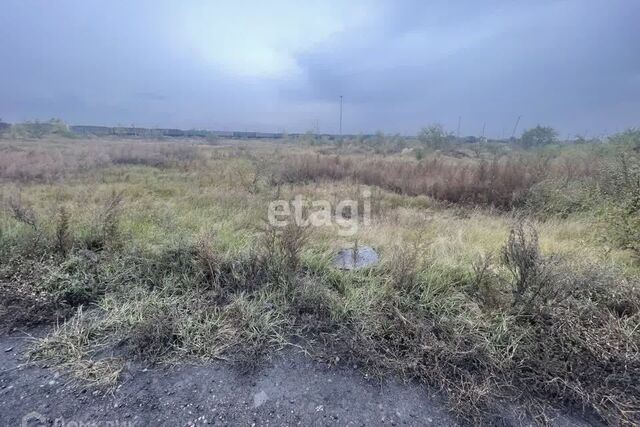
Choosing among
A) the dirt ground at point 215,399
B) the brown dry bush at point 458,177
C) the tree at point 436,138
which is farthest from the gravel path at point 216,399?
the tree at point 436,138

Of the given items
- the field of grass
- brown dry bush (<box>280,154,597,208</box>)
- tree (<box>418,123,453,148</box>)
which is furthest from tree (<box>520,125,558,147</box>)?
the field of grass

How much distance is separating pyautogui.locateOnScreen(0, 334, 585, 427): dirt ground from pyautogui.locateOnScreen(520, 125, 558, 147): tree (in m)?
32.2

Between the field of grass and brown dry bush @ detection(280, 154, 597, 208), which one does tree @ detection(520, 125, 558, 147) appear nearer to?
brown dry bush @ detection(280, 154, 597, 208)

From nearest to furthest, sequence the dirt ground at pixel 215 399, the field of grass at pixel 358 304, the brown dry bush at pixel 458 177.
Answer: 1. the dirt ground at pixel 215 399
2. the field of grass at pixel 358 304
3. the brown dry bush at pixel 458 177

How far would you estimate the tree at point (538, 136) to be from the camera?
2667 centimetres

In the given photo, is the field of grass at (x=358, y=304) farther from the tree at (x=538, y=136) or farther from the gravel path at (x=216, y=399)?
the tree at (x=538, y=136)

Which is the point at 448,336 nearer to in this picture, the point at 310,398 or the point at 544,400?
the point at 544,400

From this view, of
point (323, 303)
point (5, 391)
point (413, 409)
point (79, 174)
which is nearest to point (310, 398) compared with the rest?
point (413, 409)

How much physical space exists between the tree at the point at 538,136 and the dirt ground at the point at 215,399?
106ft

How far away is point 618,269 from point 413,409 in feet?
9.27

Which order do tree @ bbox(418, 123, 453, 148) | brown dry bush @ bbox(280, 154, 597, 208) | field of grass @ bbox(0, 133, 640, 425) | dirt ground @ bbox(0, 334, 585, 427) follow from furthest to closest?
1. tree @ bbox(418, 123, 453, 148)
2. brown dry bush @ bbox(280, 154, 597, 208)
3. field of grass @ bbox(0, 133, 640, 425)
4. dirt ground @ bbox(0, 334, 585, 427)

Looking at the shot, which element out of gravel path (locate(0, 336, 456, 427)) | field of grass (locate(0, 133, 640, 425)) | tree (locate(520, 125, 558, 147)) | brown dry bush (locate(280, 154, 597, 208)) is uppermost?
tree (locate(520, 125, 558, 147))

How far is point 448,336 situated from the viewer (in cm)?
210

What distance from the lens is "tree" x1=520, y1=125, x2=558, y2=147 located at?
2667 centimetres
